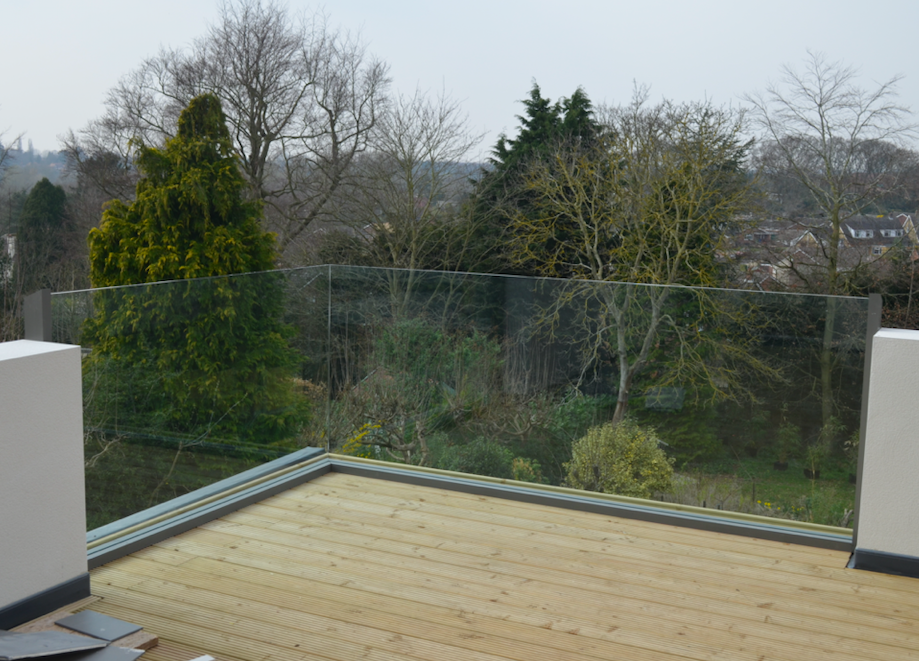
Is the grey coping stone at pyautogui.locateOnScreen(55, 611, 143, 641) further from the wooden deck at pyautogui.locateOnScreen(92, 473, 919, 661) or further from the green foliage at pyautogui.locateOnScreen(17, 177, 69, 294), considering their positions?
the green foliage at pyautogui.locateOnScreen(17, 177, 69, 294)

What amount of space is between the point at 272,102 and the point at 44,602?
15.3 m

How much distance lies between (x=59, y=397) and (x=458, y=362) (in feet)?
6.89

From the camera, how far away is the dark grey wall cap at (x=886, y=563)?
3180mm

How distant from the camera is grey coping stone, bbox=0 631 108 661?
2.21 metres

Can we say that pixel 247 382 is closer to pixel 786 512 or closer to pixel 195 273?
pixel 786 512

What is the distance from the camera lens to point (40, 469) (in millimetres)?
2674

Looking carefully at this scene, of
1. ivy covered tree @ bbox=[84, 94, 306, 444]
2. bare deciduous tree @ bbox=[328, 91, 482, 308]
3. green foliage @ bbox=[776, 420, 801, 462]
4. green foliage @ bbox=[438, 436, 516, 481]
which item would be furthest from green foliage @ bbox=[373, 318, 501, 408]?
bare deciduous tree @ bbox=[328, 91, 482, 308]

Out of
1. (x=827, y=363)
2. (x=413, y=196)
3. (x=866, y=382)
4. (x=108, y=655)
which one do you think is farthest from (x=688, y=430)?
(x=413, y=196)

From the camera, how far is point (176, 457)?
3.53 m

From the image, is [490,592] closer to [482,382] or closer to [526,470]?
[526,470]

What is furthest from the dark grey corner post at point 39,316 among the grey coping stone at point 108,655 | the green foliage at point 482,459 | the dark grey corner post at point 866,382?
the dark grey corner post at point 866,382

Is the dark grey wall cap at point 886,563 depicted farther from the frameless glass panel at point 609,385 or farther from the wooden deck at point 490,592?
the frameless glass panel at point 609,385

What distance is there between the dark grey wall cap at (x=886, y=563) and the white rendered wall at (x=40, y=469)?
10.1ft

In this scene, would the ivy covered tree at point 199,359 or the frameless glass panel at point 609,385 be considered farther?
the frameless glass panel at point 609,385
